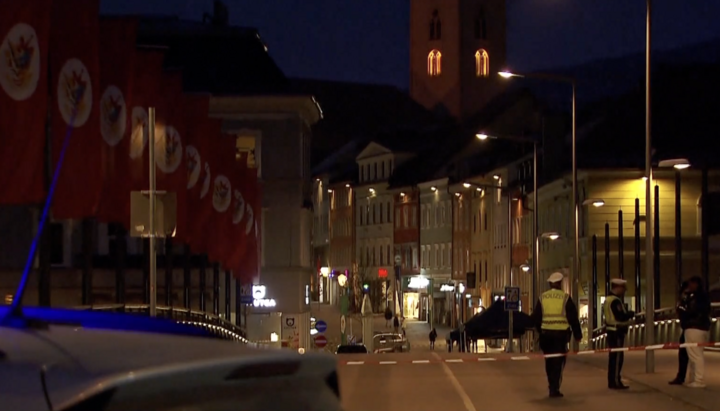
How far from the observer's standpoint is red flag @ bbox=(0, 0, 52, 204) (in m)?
18.7

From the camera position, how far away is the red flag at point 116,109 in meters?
22.9

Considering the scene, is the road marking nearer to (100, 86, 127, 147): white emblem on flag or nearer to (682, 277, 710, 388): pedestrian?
(682, 277, 710, 388): pedestrian

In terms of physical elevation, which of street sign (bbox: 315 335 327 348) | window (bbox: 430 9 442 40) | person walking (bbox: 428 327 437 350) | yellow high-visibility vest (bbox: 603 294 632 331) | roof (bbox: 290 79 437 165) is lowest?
person walking (bbox: 428 327 437 350)

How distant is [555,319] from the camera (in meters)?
21.2

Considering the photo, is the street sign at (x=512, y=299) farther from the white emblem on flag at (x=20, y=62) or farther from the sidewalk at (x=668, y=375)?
the white emblem on flag at (x=20, y=62)

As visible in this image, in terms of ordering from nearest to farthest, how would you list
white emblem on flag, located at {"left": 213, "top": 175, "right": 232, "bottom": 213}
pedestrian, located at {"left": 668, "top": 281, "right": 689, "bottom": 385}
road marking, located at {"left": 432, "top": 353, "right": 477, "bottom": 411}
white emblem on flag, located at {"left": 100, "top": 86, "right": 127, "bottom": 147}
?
road marking, located at {"left": 432, "top": 353, "right": 477, "bottom": 411} → white emblem on flag, located at {"left": 100, "top": 86, "right": 127, "bottom": 147} → pedestrian, located at {"left": 668, "top": 281, "right": 689, "bottom": 385} → white emblem on flag, located at {"left": 213, "top": 175, "right": 232, "bottom": 213}

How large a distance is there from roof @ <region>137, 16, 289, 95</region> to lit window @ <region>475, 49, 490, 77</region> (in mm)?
78785

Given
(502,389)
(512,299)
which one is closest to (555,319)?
(502,389)

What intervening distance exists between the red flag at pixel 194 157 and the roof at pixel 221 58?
1446 inches

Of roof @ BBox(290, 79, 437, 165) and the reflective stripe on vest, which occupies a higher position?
roof @ BBox(290, 79, 437, 165)

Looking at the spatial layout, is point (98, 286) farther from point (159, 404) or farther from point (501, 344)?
point (159, 404)

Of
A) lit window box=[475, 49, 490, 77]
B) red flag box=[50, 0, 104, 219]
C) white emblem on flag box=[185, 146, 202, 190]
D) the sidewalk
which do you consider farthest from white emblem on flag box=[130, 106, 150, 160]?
lit window box=[475, 49, 490, 77]

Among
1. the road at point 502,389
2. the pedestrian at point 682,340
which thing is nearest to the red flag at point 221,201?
the road at point 502,389

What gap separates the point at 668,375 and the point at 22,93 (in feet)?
45.3
